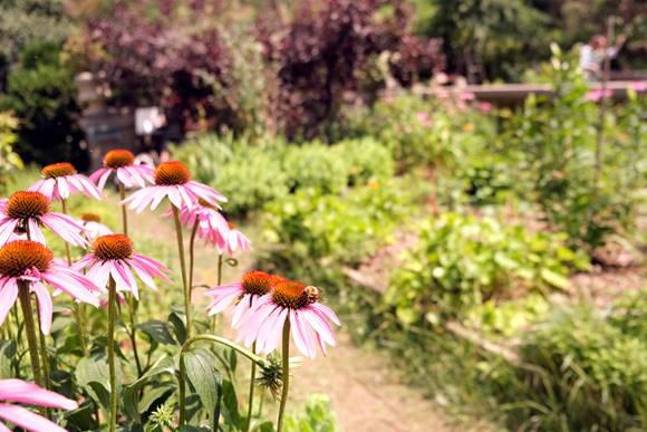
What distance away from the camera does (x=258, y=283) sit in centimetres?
97

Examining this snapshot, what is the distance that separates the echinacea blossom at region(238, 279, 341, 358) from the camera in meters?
0.83

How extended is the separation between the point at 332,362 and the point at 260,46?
12.7 feet

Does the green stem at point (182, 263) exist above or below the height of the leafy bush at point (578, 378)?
above

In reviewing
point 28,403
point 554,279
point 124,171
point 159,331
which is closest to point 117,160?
point 124,171

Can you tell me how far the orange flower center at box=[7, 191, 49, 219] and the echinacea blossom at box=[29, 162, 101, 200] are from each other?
14 cm

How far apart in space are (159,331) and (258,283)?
1.05ft

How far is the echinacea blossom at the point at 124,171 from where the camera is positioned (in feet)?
3.85

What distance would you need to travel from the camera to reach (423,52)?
712 cm

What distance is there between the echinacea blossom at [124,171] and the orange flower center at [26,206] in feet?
0.78

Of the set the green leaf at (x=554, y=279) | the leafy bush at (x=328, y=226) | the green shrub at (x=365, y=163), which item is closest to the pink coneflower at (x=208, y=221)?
the green leaf at (x=554, y=279)

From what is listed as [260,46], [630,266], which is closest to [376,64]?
[260,46]

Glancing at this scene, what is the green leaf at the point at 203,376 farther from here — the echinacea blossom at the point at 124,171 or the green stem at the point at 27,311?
the echinacea blossom at the point at 124,171

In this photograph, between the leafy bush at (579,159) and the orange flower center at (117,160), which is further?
the leafy bush at (579,159)

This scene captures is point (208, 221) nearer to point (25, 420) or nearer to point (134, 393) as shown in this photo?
point (134, 393)
